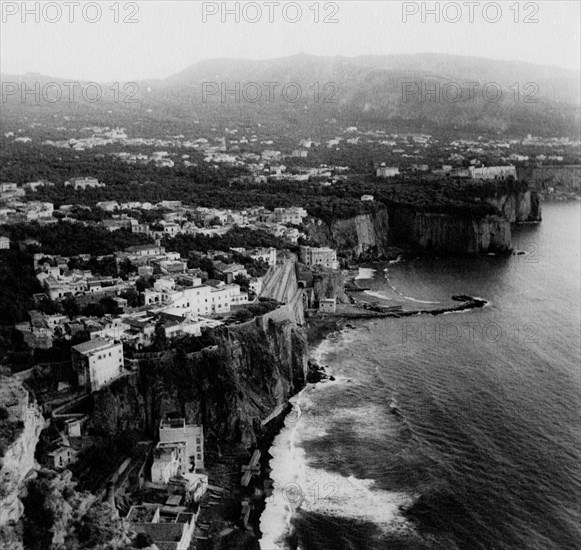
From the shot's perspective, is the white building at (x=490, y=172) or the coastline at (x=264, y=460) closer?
the coastline at (x=264, y=460)

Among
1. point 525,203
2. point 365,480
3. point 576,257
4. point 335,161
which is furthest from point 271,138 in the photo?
point 365,480

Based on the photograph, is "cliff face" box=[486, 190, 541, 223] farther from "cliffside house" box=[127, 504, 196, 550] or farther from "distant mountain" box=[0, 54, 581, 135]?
"cliffside house" box=[127, 504, 196, 550]

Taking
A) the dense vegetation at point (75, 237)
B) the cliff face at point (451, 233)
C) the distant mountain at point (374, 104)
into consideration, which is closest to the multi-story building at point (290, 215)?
the cliff face at point (451, 233)

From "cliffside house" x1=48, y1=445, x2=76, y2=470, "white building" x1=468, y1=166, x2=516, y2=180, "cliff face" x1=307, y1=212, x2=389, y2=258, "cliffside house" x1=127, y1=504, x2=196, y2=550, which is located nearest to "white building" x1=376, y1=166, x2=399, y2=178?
"white building" x1=468, y1=166, x2=516, y2=180

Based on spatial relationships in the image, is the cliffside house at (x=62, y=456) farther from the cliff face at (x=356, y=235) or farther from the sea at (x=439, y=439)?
the cliff face at (x=356, y=235)

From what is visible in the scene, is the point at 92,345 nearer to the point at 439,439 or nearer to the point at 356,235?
the point at 439,439

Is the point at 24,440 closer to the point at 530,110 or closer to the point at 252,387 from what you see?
the point at 252,387
